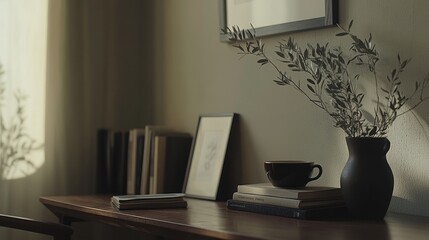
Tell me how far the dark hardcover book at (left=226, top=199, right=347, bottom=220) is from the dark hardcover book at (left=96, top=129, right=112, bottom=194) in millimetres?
818

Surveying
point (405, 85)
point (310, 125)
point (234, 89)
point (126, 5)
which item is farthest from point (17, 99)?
point (405, 85)

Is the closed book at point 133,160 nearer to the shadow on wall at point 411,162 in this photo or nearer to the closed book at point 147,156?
the closed book at point 147,156

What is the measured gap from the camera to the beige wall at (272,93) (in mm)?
1672

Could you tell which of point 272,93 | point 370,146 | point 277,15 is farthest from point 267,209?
point 277,15

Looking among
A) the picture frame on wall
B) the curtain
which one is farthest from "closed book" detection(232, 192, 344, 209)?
the curtain

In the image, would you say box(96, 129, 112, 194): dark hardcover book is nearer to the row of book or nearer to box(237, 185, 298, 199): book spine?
the row of book

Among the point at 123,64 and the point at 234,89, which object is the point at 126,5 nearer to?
the point at 123,64

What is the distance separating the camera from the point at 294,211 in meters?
1.62

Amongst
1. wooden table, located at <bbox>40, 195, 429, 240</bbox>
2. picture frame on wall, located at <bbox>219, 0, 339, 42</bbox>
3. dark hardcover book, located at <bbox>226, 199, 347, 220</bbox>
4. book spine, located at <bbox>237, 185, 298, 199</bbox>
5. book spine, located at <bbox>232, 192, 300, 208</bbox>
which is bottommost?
wooden table, located at <bbox>40, 195, 429, 240</bbox>

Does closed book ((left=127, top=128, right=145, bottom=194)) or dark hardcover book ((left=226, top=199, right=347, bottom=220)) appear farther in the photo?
closed book ((left=127, top=128, right=145, bottom=194))

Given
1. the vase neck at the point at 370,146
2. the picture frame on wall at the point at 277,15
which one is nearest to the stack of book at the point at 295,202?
the vase neck at the point at 370,146

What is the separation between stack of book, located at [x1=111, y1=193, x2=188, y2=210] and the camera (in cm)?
186

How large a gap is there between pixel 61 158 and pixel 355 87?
1169 millimetres

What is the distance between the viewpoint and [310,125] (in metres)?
1.94
